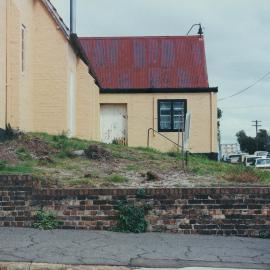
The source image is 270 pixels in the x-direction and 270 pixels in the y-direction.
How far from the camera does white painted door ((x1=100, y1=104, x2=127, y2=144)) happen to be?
27969 mm

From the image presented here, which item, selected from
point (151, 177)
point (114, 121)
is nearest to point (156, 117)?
point (114, 121)

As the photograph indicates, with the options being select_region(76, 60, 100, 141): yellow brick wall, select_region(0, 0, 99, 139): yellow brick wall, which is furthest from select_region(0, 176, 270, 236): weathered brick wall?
select_region(76, 60, 100, 141): yellow brick wall

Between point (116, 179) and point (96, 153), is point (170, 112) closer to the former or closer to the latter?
point (96, 153)

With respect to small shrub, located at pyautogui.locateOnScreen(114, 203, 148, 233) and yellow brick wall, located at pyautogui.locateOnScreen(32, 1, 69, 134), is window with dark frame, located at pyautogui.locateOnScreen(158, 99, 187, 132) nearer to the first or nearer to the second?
yellow brick wall, located at pyautogui.locateOnScreen(32, 1, 69, 134)

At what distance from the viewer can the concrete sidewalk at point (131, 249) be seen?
7996mm

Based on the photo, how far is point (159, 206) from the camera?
1036 centimetres

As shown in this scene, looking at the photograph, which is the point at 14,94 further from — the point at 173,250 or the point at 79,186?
the point at 173,250

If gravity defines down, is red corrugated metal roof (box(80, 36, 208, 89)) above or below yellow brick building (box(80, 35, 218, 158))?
above

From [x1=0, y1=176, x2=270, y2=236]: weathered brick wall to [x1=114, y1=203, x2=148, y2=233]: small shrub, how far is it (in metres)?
0.10

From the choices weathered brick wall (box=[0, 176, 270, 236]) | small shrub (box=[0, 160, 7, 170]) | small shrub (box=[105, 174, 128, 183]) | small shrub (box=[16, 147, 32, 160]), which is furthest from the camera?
small shrub (box=[16, 147, 32, 160])

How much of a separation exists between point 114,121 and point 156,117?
1.95m

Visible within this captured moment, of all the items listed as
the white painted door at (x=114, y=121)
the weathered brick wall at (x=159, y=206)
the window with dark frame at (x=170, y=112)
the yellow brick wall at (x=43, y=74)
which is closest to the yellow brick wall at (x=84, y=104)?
the yellow brick wall at (x=43, y=74)

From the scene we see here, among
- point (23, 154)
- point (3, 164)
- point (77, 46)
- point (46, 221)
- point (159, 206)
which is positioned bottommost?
point (46, 221)

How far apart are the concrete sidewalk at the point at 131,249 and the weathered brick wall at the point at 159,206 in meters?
0.27
